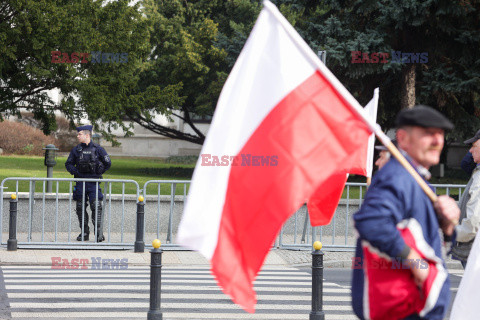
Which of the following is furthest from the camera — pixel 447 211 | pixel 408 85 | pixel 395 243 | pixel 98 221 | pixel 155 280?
pixel 408 85

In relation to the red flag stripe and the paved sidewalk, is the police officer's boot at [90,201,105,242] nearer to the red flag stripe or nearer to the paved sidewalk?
the paved sidewalk

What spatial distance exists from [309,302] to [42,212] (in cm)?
543

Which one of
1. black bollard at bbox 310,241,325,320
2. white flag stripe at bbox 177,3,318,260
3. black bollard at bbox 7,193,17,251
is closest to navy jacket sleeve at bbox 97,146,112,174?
black bollard at bbox 7,193,17,251

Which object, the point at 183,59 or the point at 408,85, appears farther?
the point at 183,59

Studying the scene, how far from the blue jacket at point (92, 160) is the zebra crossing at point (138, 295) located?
7.20 ft

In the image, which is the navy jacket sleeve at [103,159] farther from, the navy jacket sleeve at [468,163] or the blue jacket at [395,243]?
the blue jacket at [395,243]

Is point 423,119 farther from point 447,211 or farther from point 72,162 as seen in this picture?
point 72,162

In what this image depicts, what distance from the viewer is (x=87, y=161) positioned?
12.9 m

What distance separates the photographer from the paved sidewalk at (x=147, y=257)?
462 inches

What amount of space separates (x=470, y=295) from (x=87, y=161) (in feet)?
28.8

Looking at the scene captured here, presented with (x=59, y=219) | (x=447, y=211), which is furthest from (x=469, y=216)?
(x=59, y=219)

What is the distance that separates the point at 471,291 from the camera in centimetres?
516

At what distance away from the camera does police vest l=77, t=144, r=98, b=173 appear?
42.3 feet

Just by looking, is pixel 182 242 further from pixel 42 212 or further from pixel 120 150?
pixel 120 150
